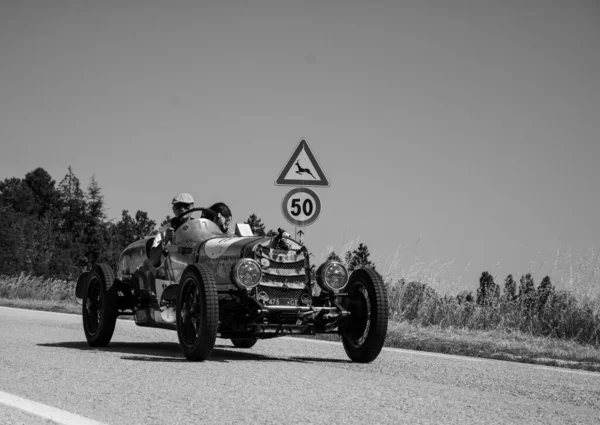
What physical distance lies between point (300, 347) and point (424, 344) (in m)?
1.73

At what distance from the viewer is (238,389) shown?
6.91m

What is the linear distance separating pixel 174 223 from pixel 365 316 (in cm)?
274

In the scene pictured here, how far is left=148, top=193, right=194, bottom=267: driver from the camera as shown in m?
10.9

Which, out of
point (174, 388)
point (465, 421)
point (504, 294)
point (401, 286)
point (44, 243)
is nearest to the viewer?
point (465, 421)

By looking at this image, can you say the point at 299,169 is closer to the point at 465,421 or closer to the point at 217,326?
the point at 217,326

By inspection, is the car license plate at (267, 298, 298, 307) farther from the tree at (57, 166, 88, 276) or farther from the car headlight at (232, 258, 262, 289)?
the tree at (57, 166, 88, 276)

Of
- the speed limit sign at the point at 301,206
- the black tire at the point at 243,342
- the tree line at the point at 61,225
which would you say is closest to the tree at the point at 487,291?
the speed limit sign at the point at 301,206

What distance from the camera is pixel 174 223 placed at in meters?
11.0

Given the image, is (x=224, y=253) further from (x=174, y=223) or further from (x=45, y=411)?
(x=45, y=411)

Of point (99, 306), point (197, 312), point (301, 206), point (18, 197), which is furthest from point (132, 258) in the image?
point (18, 197)

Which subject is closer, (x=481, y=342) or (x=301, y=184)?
(x=481, y=342)

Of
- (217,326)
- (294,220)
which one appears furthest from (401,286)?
(217,326)

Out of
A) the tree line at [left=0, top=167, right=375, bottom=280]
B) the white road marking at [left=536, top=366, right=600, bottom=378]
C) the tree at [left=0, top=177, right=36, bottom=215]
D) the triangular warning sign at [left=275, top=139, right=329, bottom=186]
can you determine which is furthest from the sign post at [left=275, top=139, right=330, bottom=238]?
the tree at [left=0, top=177, right=36, bottom=215]

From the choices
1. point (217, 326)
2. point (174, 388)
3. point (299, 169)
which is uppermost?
point (299, 169)
